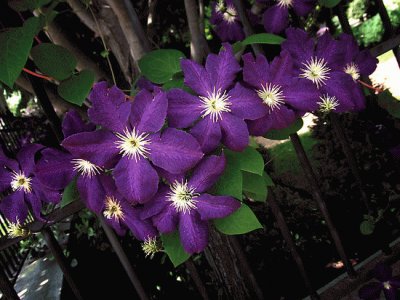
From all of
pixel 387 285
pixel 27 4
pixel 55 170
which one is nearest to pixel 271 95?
pixel 55 170

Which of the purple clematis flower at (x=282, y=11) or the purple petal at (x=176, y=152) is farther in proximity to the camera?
the purple clematis flower at (x=282, y=11)

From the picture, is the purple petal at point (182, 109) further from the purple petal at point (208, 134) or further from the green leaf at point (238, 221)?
the green leaf at point (238, 221)

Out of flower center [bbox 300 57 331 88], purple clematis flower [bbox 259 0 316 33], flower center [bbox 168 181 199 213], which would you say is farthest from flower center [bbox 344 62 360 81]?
flower center [bbox 168 181 199 213]

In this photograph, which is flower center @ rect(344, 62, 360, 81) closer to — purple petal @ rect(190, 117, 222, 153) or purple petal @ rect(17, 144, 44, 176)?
purple petal @ rect(190, 117, 222, 153)

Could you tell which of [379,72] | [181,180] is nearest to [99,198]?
[181,180]

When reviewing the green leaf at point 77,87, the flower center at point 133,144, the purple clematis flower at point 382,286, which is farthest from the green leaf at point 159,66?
the purple clematis flower at point 382,286
